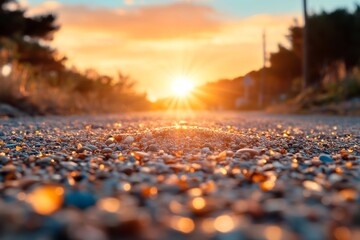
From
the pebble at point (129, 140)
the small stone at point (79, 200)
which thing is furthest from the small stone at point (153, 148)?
the small stone at point (79, 200)

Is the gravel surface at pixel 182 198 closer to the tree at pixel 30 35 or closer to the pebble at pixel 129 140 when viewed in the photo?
the pebble at pixel 129 140

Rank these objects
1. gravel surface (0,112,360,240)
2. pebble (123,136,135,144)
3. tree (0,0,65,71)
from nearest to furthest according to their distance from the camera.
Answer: gravel surface (0,112,360,240) < pebble (123,136,135,144) < tree (0,0,65,71)

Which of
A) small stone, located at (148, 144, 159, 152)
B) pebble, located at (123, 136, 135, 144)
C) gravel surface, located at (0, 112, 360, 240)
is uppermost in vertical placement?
pebble, located at (123, 136, 135, 144)

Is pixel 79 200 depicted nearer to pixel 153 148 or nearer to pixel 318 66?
pixel 153 148

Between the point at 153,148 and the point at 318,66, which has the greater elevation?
the point at 318,66

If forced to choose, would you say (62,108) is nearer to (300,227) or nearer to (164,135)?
(164,135)

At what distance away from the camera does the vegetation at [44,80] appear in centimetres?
1127

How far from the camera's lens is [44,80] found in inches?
557

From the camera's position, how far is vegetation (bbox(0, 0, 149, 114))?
11273 mm

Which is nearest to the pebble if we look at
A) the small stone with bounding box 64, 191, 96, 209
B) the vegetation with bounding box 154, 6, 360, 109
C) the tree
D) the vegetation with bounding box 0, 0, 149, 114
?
the small stone with bounding box 64, 191, 96, 209

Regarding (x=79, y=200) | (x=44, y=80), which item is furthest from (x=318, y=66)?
(x=79, y=200)

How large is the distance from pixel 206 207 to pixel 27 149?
6.88ft

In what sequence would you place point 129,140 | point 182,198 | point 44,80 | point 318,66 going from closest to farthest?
1. point 182,198
2. point 129,140
3. point 44,80
4. point 318,66

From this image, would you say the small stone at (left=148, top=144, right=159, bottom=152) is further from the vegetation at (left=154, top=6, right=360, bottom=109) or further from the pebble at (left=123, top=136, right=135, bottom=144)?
the vegetation at (left=154, top=6, right=360, bottom=109)
